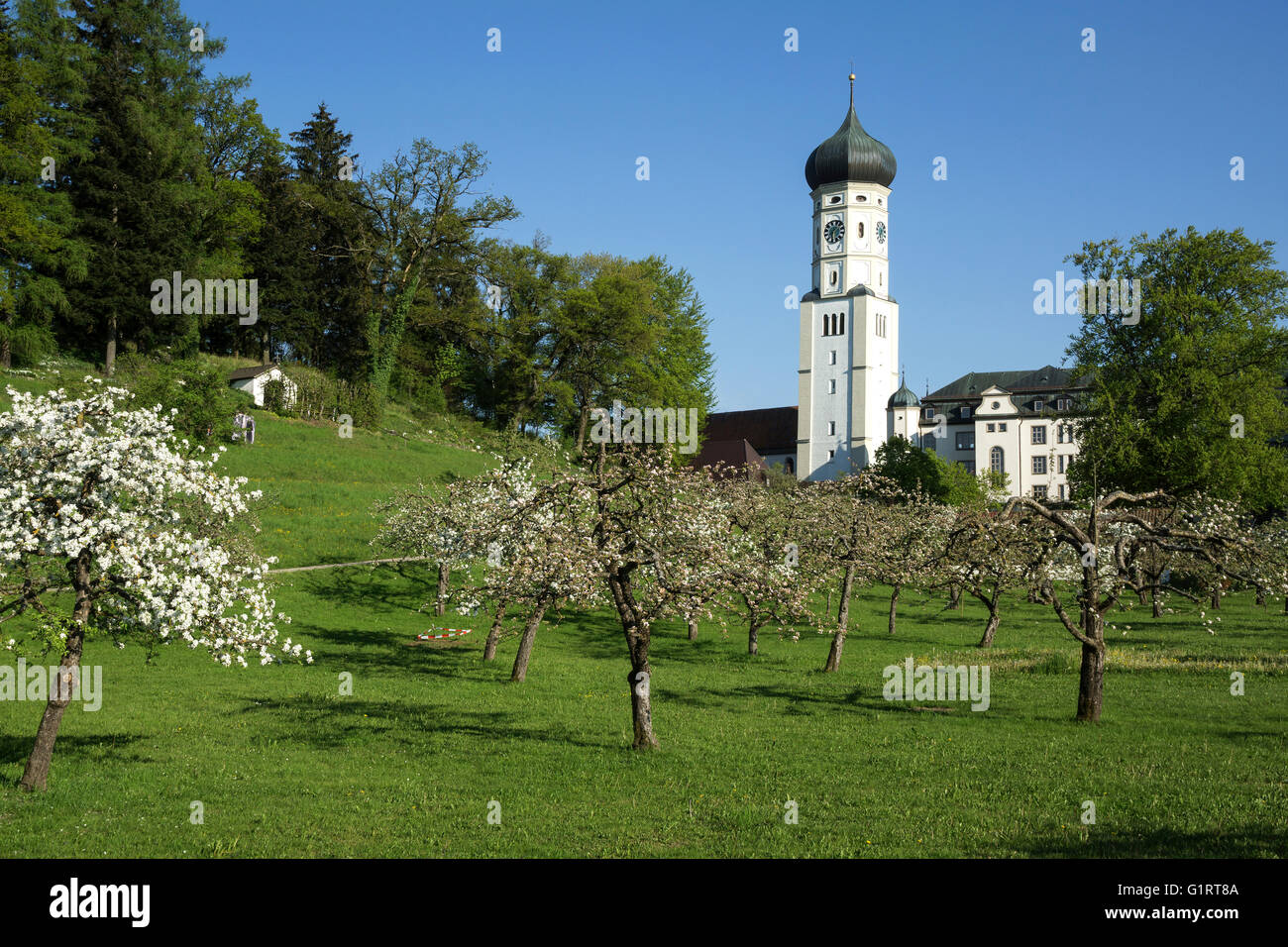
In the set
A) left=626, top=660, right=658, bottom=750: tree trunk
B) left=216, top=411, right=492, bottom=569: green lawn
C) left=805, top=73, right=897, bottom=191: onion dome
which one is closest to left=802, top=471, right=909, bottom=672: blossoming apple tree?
left=626, top=660, right=658, bottom=750: tree trunk

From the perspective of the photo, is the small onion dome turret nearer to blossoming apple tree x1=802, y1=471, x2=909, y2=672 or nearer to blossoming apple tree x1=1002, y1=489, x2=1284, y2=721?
blossoming apple tree x1=802, y1=471, x2=909, y2=672

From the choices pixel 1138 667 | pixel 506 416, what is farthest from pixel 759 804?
pixel 506 416

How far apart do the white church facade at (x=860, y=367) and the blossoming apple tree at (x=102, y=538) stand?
92544 millimetres

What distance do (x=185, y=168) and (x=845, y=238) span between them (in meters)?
75.6

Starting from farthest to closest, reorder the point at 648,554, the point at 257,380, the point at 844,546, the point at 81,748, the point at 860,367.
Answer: the point at 860,367, the point at 257,380, the point at 844,546, the point at 81,748, the point at 648,554

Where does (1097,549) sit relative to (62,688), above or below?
above

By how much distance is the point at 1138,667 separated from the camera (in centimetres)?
2870

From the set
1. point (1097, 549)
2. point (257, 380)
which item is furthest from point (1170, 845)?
point (257, 380)

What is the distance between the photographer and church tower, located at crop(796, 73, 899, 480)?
114 metres

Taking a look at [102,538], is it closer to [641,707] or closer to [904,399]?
[641,707]

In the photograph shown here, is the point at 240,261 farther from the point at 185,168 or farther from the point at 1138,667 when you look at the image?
the point at 1138,667

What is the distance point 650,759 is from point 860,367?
10106 cm

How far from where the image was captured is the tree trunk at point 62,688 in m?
14.3

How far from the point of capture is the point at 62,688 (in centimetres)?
1437
